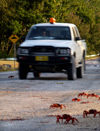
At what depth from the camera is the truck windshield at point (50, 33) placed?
1958cm

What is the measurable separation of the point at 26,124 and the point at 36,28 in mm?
12985

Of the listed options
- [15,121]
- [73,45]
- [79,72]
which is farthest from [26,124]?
[79,72]

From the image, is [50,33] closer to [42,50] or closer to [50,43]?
[50,43]

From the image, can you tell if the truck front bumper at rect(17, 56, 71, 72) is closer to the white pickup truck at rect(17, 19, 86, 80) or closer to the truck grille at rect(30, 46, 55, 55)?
the white pickup truck at rect(17, 19, 86, 80)

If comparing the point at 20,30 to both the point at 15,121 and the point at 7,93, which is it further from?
the point at 15,121

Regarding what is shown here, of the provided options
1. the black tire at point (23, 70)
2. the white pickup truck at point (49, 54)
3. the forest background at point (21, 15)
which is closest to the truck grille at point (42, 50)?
the white pickup truck at point (49, 54)

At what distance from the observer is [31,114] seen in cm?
865

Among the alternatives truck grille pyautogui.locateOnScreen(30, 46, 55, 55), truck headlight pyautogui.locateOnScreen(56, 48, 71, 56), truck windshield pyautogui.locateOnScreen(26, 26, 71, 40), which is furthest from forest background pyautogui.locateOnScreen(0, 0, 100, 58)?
truck headlight pyautogui.locateOnScreen(56, 48, 71, 56)

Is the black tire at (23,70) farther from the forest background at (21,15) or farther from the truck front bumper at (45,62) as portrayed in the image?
the forest background at (21,15)

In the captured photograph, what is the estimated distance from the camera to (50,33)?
19719 millimetres

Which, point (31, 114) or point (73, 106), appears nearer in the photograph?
point (31, 114)

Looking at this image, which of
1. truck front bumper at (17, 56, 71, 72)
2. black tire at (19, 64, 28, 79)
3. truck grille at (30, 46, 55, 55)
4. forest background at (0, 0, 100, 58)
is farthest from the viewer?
forest background at (0, 0, 100, 58)

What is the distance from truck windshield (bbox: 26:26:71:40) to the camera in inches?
771

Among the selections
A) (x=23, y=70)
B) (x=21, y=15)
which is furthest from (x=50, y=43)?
(x=21, y=15)
